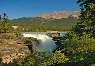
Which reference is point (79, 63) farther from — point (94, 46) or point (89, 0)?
point (89, 0)

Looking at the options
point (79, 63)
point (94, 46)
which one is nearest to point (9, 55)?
→ point (79, 63)

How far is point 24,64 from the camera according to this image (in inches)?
196

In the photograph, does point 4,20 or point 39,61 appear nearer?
point 39,61

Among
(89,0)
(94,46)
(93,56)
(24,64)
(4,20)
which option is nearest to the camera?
(24,64)

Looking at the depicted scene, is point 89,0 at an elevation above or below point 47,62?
above

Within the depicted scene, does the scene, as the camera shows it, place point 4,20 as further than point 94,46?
Yes

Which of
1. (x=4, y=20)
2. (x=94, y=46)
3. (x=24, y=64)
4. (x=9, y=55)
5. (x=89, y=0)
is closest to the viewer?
(x=24, y=64)

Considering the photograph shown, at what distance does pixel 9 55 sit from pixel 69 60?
4.01m

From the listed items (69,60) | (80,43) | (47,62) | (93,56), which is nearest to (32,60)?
(47,62)

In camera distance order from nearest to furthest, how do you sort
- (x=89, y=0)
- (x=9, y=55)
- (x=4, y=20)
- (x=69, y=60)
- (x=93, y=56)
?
(x=93, y=56), (x=69, y=60), (x=9, y=55), (x=89, y=0), (x=4, y=20)

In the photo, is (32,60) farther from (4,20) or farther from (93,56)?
(4,20)

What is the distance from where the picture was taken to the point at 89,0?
471 inches

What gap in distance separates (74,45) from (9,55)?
4434 mm

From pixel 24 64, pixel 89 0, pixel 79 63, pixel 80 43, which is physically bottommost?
pixel 79 63
